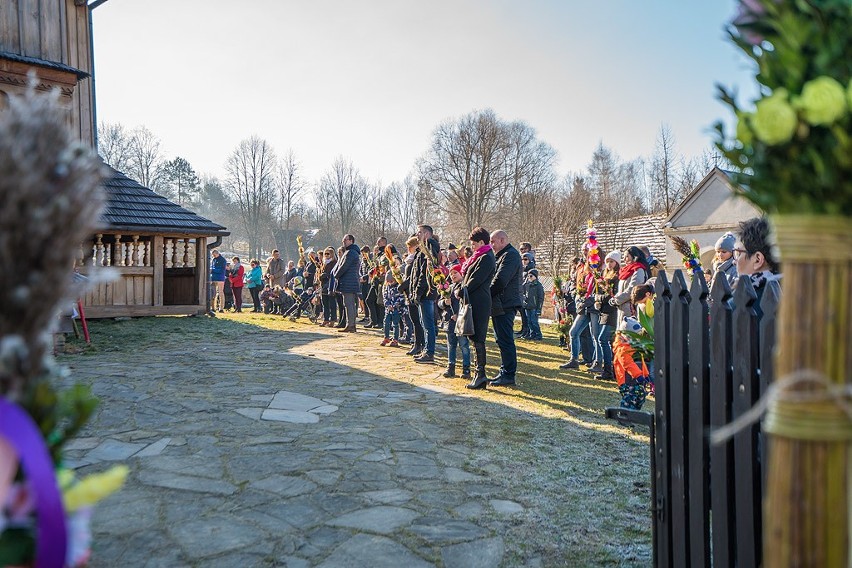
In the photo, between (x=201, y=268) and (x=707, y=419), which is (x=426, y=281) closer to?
(x=707, y=419)

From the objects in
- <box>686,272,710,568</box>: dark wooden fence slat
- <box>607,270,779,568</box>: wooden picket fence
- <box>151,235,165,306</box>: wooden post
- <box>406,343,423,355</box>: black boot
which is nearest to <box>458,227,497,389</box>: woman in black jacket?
<box>406,343,423,355</box>: black boot

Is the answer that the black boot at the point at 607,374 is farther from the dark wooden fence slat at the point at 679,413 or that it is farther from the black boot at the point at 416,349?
the dark wooden fence slat at the point at 679,413

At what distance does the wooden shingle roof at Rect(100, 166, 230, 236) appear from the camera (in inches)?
559

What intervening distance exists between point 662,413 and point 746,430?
21.9 inches

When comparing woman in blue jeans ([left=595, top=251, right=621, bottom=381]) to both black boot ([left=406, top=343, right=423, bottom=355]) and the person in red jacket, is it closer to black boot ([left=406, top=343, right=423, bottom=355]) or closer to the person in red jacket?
black boot ([left=406, top=343, right=423, bottom=355])

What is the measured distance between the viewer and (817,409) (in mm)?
1128

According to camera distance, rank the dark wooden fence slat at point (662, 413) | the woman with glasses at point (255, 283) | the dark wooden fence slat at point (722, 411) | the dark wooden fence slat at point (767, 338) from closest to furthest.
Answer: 1. the dark wooden fence slat at point (767, 338)
2. the dark wooden fence slat at point (722, 411)
3. the dark wooden fence slat at point (662, 413)
4. the woman with glasses at point (255, 283)

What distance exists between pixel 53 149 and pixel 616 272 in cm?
843

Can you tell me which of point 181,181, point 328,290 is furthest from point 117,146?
point 328,290

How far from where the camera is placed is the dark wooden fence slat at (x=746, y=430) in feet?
8.11

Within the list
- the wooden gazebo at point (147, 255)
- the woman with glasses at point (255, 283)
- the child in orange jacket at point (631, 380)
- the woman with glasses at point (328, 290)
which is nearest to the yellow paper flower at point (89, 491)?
the child in orange jacket at point (631, 380)

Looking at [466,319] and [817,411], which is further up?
[817,411]

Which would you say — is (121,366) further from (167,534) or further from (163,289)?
(163,289)

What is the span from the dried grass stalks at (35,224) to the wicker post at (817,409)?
1279 mm
